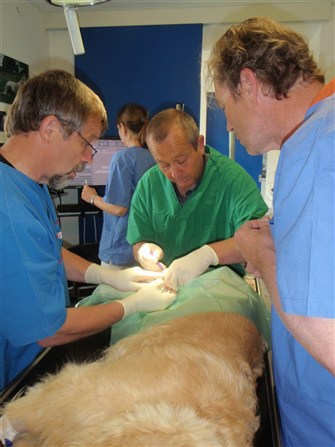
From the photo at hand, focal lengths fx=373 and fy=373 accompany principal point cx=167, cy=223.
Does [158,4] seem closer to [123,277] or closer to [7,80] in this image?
[7,80]

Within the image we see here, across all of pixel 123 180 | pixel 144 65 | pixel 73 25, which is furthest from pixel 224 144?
pixel 73 25

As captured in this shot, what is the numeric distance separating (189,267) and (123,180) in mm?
1226

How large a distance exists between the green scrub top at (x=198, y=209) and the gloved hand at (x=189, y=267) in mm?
236

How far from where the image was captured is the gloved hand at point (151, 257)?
A: 65.6 inches

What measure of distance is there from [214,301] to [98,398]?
0.60 metres

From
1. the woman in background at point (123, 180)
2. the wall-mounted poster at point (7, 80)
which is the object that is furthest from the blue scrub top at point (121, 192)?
the wall-mounted poster at point (7, 80)

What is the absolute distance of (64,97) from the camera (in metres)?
1.17

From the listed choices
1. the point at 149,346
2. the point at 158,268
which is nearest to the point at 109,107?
the point at 158,268

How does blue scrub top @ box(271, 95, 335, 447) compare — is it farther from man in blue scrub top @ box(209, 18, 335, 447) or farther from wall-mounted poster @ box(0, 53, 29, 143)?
wall-mounted poster @ box(0, 53, 29, 143)

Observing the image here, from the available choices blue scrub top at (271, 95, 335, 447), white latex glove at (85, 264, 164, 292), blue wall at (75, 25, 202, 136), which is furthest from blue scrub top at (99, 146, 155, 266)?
blue scrub top at (271, 95, 335, 447)

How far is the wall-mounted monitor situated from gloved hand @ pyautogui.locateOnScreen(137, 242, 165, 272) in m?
2.29

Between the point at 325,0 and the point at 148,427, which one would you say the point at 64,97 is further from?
the point at 325,0

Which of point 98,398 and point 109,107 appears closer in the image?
point 98,398

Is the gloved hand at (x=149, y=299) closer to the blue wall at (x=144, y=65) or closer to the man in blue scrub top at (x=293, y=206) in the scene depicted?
the man in blue scrub top at (x=293, y=206)
